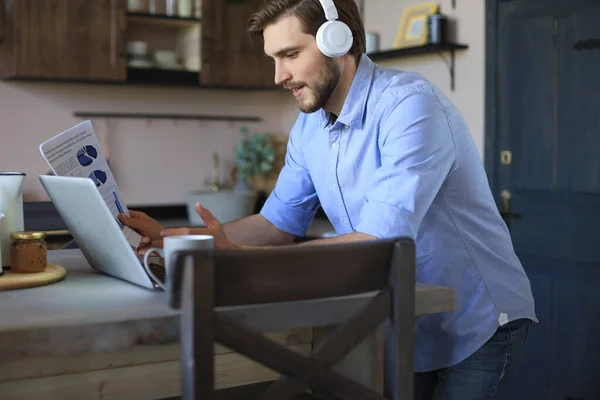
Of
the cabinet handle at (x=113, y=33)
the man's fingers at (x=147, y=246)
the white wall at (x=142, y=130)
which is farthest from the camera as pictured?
the white wall at (x=142, y=130)

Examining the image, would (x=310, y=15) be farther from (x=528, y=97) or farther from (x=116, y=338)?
(x=528, y=97)

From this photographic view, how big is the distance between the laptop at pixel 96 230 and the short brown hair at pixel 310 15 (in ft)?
1.98

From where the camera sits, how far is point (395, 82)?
167 centimetres

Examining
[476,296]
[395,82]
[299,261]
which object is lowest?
[476,296]

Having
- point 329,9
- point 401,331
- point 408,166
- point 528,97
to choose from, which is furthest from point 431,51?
point 401,331

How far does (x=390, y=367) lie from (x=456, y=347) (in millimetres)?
530

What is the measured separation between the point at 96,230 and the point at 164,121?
10.8 feet

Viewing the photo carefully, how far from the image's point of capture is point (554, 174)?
3201mm

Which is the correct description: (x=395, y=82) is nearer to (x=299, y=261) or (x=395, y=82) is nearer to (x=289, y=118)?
(x=299, y=261)

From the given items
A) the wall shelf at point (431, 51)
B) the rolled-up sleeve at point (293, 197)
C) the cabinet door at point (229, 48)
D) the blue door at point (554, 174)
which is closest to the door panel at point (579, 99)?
the blue door at point (554, 174)

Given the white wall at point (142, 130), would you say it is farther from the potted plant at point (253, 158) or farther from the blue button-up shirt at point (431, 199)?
the blue button-up shirt at point (431, 199)

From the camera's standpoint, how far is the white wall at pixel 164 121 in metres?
3.72

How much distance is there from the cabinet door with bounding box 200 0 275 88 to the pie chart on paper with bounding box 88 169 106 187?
2771 millimetres

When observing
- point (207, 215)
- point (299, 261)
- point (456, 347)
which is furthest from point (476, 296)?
point (299, 261)
